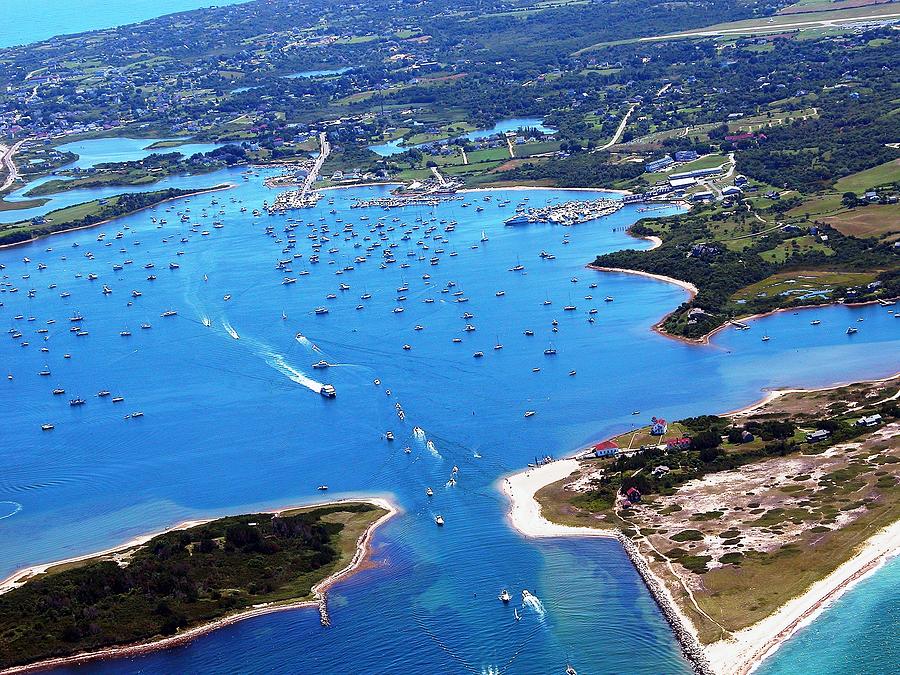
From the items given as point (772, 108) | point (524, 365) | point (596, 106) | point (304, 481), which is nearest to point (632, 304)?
point (524, 365)

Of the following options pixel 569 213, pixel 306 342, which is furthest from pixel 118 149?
pixel 306 342

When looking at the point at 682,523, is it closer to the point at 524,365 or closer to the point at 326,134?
the point at 524,365

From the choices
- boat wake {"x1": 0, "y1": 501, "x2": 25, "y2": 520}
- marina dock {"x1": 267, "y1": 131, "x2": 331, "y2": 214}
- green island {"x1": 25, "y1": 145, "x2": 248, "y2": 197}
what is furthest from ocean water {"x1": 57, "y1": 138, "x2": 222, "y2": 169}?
boat wake {"x1": 0, "y1": 501, "x2": 25, "y2": 520}

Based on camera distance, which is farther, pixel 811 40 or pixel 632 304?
pixel 811 40

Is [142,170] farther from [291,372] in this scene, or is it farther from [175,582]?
[175,582]

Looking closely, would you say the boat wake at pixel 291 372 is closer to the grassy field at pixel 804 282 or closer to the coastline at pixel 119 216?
the grassy field at pixel 804 282

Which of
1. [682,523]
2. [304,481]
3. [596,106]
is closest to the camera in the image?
[682,523]

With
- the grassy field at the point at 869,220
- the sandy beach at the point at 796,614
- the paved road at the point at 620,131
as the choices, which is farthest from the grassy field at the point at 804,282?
the paved road at the point at 620,131
